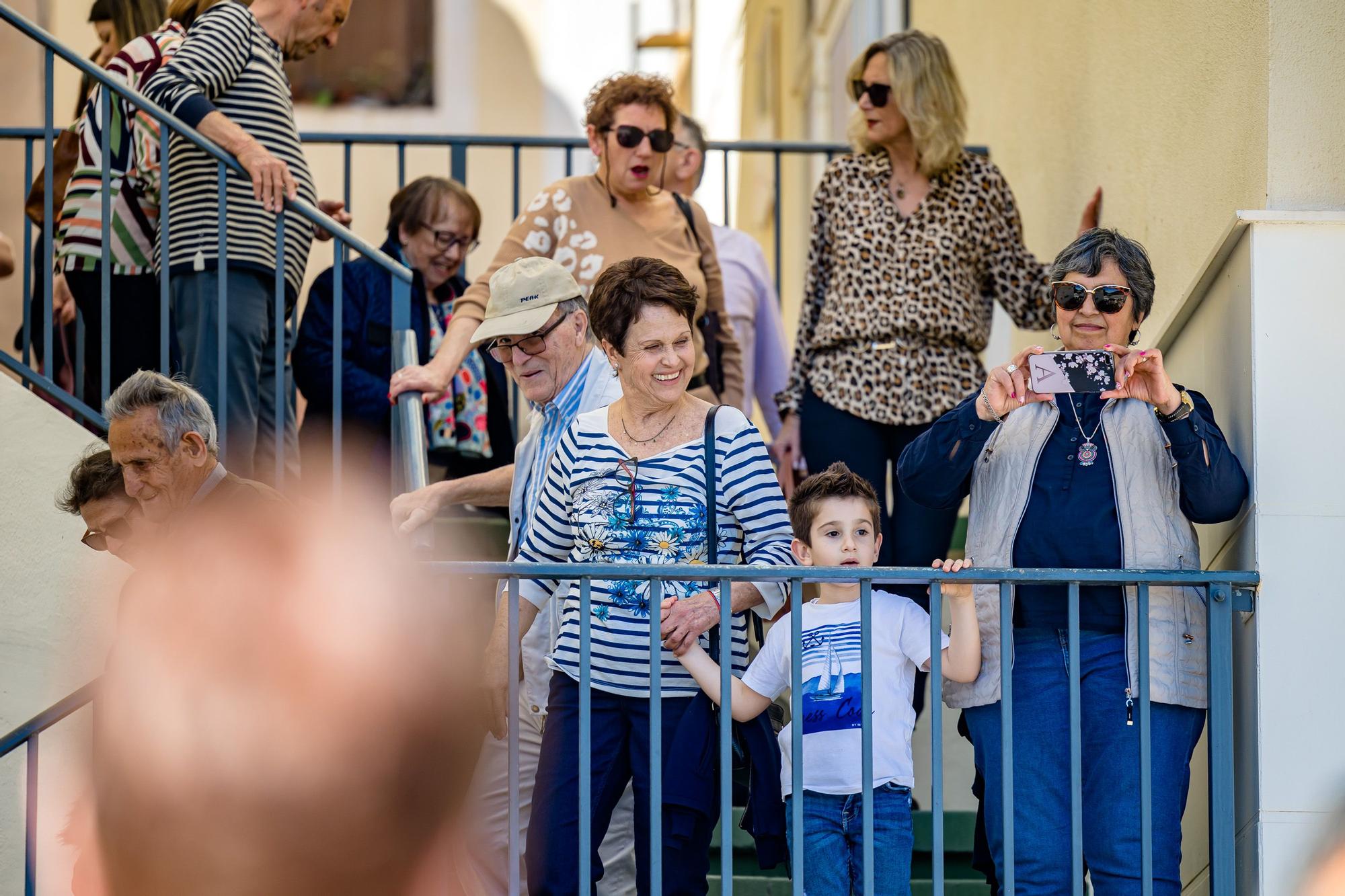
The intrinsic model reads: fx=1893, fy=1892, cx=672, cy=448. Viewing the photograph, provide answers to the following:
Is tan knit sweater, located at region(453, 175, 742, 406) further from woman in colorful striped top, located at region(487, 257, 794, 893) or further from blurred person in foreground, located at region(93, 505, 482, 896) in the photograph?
blurred person in foreground, located at region(93, 505, 482, 896)

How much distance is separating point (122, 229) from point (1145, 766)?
3215 millimetres

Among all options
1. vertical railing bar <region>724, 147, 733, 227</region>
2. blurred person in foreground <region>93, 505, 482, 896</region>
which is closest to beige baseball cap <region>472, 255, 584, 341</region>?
blurred person in foreground <region>93, 505, 482, 896</region>

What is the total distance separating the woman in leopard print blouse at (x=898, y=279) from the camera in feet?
17.4

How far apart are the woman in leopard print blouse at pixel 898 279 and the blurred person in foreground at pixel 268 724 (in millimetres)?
1679

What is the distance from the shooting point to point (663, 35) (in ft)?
64.4

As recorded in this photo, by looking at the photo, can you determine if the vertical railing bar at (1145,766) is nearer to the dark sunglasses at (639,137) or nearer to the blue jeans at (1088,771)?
the blue jeans at (1088,771)

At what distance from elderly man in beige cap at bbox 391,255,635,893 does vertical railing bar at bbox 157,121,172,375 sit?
99 cm

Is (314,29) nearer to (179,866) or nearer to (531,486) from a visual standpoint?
(531,486)

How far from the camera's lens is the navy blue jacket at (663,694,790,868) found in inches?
157

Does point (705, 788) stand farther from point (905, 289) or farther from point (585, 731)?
point (905, 289)

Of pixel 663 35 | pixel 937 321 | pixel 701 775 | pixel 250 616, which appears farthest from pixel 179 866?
pixel 663 35

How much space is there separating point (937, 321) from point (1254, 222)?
1.36m

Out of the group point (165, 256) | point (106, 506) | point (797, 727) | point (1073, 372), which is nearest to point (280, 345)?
point (165, 256)

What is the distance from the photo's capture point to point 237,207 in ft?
17.4
